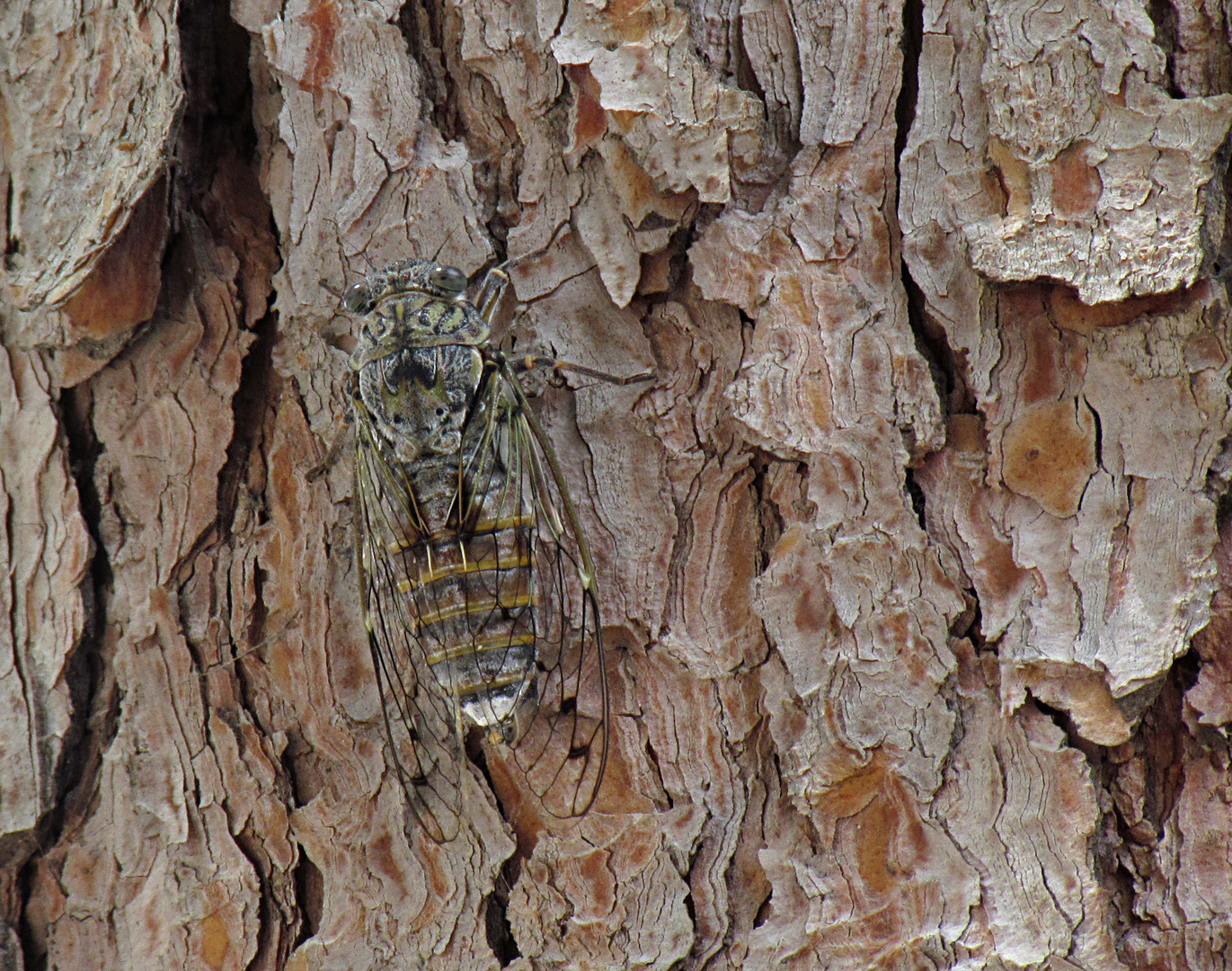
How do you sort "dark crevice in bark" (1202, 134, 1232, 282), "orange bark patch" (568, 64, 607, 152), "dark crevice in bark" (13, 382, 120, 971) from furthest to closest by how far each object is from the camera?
"dark crevice in bark" (13, 382, 120, 971) < "orange bark patch" (568, 64, 607, 152) < "dark crevice in bark" (1202, 134, 1232, 282)

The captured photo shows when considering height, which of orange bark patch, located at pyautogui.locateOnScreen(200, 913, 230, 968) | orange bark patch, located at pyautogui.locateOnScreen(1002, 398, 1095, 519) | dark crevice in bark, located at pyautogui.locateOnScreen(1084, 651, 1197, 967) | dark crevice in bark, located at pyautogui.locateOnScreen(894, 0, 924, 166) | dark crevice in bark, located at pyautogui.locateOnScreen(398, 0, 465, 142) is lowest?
orange bark patch, located at pyautogui.locateOnScreen(200, 913, 230, 968)

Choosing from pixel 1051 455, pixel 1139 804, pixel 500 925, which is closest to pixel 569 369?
pixel 1051 455

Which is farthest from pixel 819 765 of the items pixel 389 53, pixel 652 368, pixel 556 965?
pixel 389 53

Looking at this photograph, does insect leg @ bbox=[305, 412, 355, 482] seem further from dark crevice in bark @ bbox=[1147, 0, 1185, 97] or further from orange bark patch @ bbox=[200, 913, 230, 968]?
dark crevice in bark @ bbox=[1147, 0, 1185, 97]

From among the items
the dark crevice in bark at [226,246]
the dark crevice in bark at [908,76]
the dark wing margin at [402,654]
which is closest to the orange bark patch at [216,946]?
the dark crevice in bark at [226,246]

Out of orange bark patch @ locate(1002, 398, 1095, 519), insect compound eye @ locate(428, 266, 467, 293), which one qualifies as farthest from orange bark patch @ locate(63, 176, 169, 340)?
orange bark patch @ locate(1002, 398, 1095, 519)

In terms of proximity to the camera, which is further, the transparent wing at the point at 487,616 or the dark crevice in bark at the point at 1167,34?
the transparent wing at the point at 487,616

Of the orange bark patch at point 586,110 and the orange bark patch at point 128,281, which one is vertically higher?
the orange bark patch at point 586,110

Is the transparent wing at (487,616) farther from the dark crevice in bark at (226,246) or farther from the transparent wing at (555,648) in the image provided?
the dark crevice in bark at (226,246)
